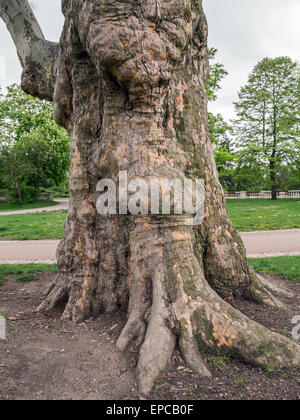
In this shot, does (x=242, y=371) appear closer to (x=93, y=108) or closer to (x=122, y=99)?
(x=122, y=99)

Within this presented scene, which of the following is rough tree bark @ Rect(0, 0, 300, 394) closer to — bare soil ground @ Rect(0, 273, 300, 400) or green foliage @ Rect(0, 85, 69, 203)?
bare soil ground @ Rect(0, 273, 300, 400)

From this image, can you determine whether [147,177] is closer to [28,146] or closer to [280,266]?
[280,266]

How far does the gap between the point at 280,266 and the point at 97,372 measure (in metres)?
5.12

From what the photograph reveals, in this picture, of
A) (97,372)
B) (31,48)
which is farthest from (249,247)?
(31,48)

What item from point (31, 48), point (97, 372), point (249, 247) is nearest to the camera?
point (97, 372)

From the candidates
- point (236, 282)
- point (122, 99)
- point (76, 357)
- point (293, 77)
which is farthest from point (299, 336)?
point (293, 77)

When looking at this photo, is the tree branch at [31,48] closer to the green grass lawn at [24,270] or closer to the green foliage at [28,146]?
the green grass lawn at [24,270]

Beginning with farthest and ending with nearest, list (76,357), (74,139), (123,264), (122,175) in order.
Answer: (74,139) < (123,264) < (122,175) < (76,357)

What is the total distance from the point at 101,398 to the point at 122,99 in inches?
118

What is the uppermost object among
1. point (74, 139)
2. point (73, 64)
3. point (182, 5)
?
point (182, 5)

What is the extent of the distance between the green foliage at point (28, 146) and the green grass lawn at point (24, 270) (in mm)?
23180

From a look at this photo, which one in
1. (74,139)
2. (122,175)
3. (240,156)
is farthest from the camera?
(240,156)

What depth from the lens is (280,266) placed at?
6992mm

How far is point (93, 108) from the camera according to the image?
4137 millimetres
